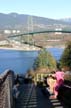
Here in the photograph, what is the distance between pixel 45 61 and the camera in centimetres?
4069

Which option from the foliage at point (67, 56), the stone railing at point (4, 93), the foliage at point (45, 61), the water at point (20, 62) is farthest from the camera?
the water at point (20, 62)

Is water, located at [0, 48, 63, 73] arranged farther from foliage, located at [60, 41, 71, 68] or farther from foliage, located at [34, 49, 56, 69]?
foliage, located at [60, 41, 71, 68]

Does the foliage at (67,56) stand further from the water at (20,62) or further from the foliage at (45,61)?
the water at (20,62)

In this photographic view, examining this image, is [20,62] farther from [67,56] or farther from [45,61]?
[67,56]

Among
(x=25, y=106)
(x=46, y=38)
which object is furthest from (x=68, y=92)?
(x=46, y=38)

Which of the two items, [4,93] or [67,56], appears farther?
[67,56]

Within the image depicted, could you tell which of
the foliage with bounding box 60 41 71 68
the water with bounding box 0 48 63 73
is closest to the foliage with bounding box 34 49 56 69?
the foliage with bounding box 60 41 71 68

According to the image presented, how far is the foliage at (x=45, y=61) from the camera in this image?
3962 cm

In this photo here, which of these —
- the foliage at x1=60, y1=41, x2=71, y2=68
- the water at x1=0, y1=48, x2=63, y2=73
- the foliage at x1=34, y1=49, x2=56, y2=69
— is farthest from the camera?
the water at x1=0, y1=48, x2=63, y2=73

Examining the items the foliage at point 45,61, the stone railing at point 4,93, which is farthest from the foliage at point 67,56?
the stone railing at point 4,93

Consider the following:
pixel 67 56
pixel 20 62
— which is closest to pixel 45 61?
pixel 67 56

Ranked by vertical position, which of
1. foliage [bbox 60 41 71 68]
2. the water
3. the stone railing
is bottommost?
the water

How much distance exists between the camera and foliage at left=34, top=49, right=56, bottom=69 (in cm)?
3962

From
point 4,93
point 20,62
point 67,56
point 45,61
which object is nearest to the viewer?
point 4,93
